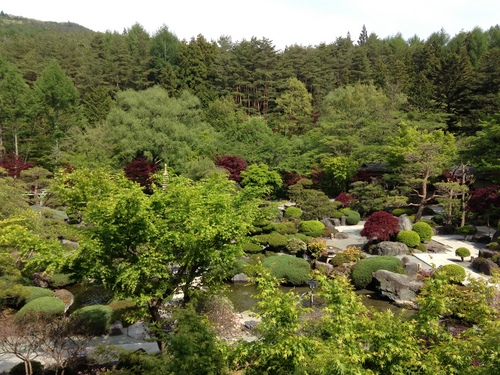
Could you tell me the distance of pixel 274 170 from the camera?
29562 millimetres

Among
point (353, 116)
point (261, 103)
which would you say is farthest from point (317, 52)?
point (353, 116)

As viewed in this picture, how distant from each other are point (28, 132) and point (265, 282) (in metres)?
32.8

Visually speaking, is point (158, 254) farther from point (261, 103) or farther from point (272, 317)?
point (261, 103)

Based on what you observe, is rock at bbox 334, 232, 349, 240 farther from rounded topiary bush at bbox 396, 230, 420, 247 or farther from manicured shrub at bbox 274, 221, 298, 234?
rounded topiary bush at bbox 396, 230, 420, 247

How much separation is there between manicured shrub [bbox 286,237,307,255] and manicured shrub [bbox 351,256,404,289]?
3.73 metres

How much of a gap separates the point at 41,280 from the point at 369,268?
483 inches

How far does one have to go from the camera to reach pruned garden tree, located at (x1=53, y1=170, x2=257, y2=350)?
24.3ft

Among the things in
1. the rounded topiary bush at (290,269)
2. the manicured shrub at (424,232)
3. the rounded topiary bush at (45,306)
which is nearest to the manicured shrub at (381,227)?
the manicured shrub at (424,232)

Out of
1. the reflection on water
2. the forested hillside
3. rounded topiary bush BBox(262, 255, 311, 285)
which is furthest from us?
the forested hillside

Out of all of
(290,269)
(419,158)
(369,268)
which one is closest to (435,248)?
(419,158)

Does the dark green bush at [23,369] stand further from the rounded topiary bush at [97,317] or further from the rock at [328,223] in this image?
the rock at [328,223]

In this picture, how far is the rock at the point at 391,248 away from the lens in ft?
56.0

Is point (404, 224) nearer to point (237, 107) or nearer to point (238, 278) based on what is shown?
point (238, 278)

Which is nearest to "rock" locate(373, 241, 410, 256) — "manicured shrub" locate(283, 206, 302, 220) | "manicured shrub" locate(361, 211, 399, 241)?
"manicured shrub" locate(361, 211, 399, 241)
